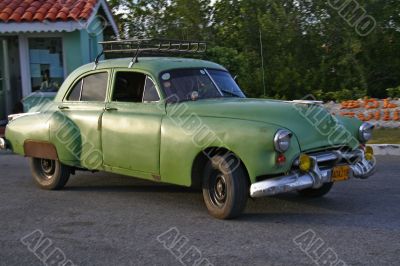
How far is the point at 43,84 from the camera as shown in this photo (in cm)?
1464

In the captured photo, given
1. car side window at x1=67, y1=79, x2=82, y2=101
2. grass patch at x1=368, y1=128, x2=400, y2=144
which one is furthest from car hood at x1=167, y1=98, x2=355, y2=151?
grass patch at x1=368, y1=128, x2=400, y2=144

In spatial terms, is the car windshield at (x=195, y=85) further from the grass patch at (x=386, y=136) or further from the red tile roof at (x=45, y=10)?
the red tile roof at (x=45, y=10)

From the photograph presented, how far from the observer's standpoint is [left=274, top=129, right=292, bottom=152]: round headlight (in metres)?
5.37

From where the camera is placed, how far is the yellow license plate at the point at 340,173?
5.73 m

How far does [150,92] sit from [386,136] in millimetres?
6169

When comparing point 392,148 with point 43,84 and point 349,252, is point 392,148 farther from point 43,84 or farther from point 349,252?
point 43,84

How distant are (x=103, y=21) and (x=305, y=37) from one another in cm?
582

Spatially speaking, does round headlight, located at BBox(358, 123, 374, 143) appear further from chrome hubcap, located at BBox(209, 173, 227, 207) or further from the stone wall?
the stone wall

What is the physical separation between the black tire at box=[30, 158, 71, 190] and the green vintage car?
0.01m

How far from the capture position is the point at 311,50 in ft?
54.1

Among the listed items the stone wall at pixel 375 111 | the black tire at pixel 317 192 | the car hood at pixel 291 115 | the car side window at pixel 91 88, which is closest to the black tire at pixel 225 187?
the car hood at pixel 291 115

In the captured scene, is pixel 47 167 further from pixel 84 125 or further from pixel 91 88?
pixel 91 88

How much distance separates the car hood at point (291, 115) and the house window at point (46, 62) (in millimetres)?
9234

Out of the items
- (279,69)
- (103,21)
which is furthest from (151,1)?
(279,69)
